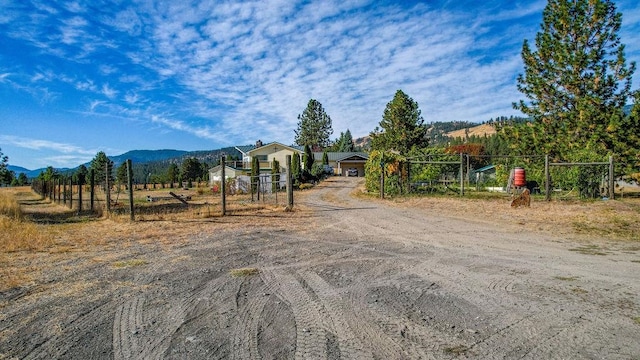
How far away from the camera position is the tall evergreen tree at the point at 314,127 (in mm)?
85125

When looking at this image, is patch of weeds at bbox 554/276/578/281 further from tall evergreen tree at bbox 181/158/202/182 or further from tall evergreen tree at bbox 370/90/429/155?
tall evergreen tree at bbox 181/158/202/182

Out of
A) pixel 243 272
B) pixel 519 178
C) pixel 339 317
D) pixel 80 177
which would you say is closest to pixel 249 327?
pixel 339 317

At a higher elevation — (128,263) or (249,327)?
(128,263)

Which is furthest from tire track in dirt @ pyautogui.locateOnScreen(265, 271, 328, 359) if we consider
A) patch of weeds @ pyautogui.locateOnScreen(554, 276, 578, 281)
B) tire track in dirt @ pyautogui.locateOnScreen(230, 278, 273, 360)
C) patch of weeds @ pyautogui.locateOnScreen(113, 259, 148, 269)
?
patch of weeds @ pyautogui.locateOnScreen(554, 276, 578, 281)

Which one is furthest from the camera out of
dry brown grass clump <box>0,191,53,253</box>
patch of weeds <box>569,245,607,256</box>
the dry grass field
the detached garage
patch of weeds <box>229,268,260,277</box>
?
the detached garage

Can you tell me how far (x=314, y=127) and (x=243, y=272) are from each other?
8129 cm

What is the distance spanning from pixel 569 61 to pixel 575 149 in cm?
527

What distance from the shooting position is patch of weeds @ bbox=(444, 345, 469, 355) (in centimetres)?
296

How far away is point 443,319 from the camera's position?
364cm

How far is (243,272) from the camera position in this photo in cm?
545

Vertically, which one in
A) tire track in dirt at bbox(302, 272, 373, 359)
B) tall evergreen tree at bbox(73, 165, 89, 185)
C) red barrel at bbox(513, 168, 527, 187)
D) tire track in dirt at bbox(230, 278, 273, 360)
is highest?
tall evergreen tree at bbox(73, 165, 89, 185)

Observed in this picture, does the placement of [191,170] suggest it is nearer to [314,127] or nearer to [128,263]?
[314,127]

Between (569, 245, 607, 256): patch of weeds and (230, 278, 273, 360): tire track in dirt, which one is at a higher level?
(230, 278, 273, 360): tire track in dirt

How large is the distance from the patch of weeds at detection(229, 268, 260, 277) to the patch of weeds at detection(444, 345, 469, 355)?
3.14 metres
